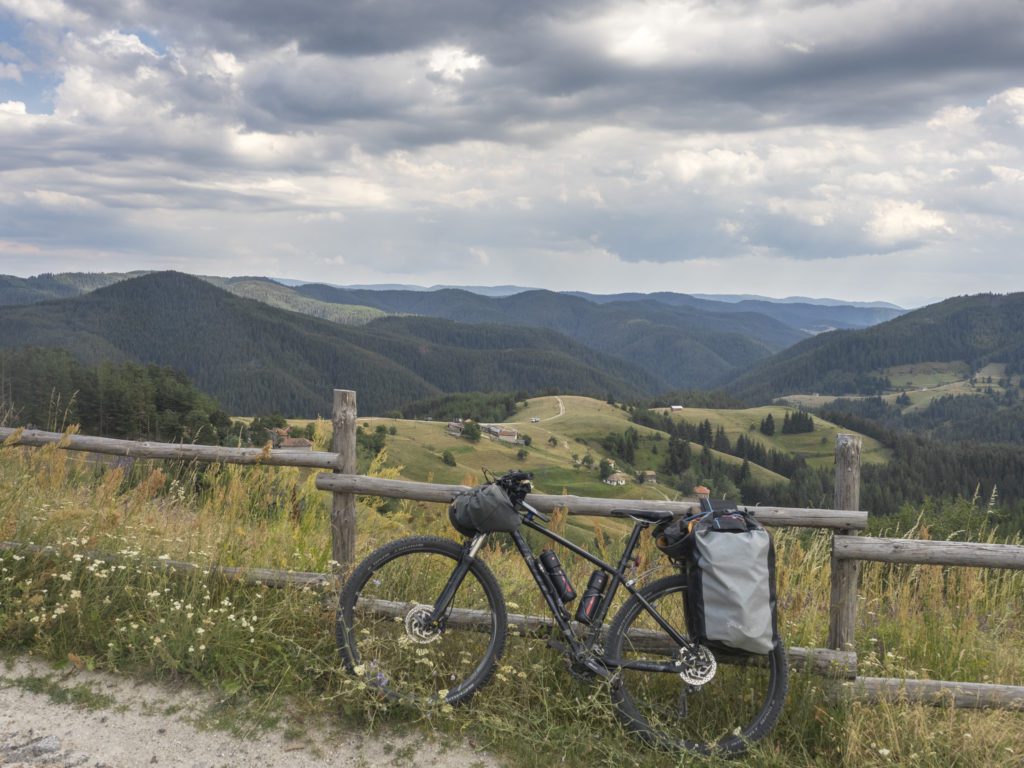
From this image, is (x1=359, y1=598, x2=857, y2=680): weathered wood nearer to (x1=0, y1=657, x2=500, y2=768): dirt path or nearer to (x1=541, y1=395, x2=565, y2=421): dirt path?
(x1=0, y1=657, x2=500, y2=768): dirt path

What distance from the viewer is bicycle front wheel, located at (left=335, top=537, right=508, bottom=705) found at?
4508 mm

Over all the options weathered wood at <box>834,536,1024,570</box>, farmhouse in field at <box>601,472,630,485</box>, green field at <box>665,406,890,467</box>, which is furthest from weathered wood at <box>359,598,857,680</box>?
green field at <box>665,406,890,467</box>

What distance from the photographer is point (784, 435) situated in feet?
557

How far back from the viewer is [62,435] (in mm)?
6238

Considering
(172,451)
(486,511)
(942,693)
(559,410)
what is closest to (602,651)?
(486,511)

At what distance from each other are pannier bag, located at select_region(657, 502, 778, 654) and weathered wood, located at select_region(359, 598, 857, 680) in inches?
15.3

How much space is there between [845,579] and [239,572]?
436 centimetres

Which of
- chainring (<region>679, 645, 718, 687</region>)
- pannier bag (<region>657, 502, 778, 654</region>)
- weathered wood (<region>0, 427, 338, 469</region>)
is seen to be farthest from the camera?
weathered wood (<region>0, 427, 338, 469</region>)

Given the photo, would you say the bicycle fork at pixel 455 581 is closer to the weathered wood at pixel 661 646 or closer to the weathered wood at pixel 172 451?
the weathered wood at pixel 661 646

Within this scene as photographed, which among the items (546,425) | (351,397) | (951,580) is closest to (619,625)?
(351,397)

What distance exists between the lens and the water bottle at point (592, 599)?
14.8 ft

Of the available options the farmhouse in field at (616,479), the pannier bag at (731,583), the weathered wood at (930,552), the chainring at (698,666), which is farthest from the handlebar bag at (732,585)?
the farmhouse in field at (616,479)

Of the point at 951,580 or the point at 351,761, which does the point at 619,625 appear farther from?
the point at 951,580

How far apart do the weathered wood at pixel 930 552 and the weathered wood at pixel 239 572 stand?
12.0 feet
